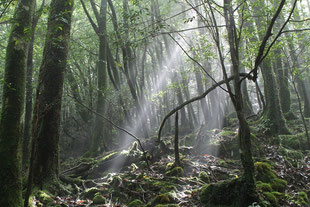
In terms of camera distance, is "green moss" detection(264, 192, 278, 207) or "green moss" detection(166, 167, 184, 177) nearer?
"green moss" detection(264, 192, 278, 207)

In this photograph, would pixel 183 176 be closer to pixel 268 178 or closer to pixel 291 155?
pixel 268 178

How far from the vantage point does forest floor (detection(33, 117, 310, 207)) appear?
4.46 meters

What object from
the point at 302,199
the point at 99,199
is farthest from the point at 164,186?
the point at 302,199

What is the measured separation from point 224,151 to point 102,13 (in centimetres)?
986

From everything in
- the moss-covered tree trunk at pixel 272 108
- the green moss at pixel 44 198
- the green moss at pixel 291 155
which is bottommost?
the green moss at pixel 291 155

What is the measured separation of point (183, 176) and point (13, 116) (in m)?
4.21

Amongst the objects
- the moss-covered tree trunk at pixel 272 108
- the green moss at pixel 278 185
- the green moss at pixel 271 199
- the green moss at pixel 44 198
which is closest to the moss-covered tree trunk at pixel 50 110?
the green moss at pixel 44 198

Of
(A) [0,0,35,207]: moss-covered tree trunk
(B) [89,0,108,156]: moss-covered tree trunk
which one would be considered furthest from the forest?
(B) [89,0,108,156]: moss-covered tree trunk

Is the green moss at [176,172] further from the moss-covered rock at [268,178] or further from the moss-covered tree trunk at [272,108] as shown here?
the moss-covered tree trunk at [272,108]

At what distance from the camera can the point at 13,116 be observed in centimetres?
394

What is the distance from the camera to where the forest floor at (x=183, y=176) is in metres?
4.46

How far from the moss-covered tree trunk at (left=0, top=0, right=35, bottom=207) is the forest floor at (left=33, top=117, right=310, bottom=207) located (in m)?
0.79

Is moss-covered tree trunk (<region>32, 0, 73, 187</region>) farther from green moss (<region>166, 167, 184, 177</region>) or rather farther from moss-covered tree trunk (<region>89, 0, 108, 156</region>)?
moss-covered tree trunk (<region>89, 0, 108, 156</region>)

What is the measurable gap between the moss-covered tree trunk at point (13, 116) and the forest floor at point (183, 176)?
788mm
